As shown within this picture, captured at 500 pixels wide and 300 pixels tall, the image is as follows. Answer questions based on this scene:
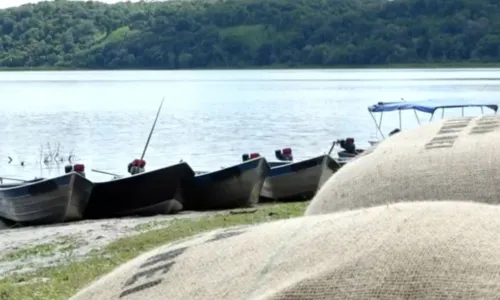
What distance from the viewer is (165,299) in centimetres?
333

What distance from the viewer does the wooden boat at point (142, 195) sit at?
17.8 metres

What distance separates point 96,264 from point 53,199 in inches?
319

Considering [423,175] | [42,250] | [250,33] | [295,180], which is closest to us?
[423,175]

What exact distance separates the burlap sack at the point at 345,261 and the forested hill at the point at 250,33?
367 ft

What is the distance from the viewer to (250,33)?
135m

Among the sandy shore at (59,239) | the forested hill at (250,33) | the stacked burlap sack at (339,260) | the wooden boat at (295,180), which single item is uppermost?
the stacked burlap sack at (339,260)

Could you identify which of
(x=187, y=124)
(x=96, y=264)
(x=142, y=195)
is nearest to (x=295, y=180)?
(x=142, y=195)

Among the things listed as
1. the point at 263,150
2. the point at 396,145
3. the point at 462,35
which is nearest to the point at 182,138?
the point at 263,150

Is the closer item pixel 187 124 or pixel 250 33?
pixel 187 124

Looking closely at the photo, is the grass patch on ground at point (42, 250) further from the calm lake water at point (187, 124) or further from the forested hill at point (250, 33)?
the forested hill at point (250, 33)

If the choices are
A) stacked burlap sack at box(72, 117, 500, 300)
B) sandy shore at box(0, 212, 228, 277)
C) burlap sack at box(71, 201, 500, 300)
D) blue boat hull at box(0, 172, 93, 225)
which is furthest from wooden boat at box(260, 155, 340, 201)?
burlap sack at box(71, 201, 500, 300)

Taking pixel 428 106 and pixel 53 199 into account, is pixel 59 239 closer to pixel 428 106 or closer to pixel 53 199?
pixel 53 199

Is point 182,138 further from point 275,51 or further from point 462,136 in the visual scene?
point 275,51

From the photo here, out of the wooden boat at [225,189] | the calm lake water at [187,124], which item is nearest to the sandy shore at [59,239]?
the wooden boat at [225,189]
